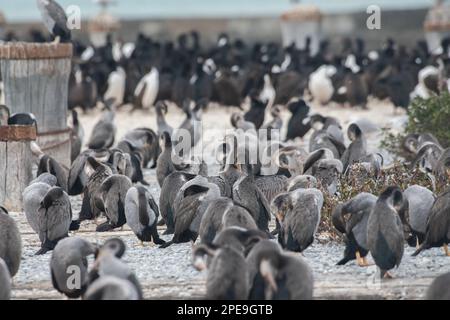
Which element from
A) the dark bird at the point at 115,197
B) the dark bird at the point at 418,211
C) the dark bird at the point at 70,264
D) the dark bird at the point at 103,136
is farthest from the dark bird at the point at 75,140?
the dark bird at the point at 70,264

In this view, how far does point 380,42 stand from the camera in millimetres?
36562

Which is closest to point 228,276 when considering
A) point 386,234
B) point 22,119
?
point 386,234

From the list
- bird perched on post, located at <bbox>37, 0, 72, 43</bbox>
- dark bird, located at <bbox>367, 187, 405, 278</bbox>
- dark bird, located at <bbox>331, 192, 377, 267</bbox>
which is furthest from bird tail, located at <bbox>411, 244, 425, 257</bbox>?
bird perched on post, located at <bbox>37, 0, 72, 43</bbox>

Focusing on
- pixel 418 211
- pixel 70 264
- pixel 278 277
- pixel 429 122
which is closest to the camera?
pixel 278 277

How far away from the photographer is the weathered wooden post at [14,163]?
41.2 feet

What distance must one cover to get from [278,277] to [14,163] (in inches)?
217

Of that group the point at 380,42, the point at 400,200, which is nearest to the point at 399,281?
the point at 400,200

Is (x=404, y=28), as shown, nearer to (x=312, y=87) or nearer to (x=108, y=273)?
(x=312, y=87)

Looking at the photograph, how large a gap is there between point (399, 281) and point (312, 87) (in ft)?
48.3

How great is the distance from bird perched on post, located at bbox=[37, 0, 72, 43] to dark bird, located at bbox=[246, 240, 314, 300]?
8351mm

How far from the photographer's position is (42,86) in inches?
569

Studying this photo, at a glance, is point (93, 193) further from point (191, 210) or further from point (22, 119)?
point (22, 119)

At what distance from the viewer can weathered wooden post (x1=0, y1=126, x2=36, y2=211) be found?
1255 centimetres
